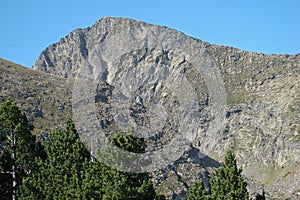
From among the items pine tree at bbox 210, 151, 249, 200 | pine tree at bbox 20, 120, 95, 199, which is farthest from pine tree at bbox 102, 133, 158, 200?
pine tree at bbox 210, 151, 249, 200

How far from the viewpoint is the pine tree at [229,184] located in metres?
56.3

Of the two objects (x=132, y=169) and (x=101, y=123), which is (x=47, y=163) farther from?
(x=101, y=123)

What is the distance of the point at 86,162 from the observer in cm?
5438

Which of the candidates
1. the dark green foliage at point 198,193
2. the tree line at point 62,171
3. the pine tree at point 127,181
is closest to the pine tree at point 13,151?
the tree line at point 62,171

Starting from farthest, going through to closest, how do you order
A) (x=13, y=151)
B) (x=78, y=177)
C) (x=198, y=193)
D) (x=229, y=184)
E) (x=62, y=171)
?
(x=198, y=193), (x=13, y=151), (x=229, y=184), (x=62, y=171), (x=78, y=177)

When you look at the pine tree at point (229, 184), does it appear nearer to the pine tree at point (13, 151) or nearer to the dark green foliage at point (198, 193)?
the dark green foliage at point (198, 193)

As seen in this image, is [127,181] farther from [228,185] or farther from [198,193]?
[228,185]

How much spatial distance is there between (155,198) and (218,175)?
845 centimetres

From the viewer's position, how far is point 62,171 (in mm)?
55969

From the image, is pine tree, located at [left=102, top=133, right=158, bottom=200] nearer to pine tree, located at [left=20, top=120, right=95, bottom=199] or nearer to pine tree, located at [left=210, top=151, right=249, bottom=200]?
pine tree, located at [left=20, top=120, right=95, bottom=199]

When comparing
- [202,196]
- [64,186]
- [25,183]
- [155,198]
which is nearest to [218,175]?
[202,196]

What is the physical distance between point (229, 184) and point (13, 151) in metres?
26.5

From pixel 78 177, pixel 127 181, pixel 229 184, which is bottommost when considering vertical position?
pixel 229 184

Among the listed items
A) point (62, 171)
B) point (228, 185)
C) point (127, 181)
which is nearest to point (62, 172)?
point (62, 171)
